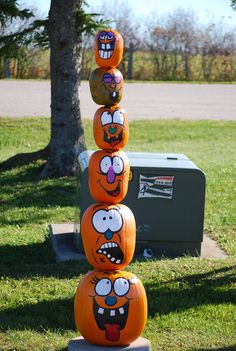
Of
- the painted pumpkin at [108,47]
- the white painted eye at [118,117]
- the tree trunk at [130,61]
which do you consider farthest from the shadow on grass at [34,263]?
the tree trunk at [130,61]

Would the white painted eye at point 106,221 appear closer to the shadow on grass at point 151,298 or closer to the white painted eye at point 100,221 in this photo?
the white painted eye at point 100,221

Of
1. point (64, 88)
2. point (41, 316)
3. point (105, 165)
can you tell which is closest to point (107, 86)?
point (105, 165)

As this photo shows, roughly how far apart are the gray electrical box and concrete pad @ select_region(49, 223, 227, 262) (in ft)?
0.46

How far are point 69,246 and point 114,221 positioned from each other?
126 inches

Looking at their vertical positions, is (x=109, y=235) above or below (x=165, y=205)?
above

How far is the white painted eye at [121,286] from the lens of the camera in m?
4.48

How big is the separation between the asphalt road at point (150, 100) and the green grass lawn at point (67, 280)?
22.3ft

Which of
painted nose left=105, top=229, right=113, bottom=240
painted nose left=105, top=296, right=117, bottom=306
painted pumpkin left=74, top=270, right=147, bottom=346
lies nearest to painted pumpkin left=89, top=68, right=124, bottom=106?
painted nose left=105, top=229, right=113, bottom=240

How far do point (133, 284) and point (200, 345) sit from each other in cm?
80

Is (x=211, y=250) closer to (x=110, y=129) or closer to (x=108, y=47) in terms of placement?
(x=110, y=129)

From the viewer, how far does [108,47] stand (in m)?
4.59

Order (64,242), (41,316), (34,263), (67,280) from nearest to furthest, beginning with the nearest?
1. (41,316)
2. (67,280)
3. (34,263)
4. (64,242)

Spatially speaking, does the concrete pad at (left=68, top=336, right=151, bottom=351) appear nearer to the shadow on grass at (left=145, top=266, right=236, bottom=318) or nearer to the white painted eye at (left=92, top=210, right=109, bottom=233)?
the white painted eye at (left=92, top=210, right=109, bottom=233)

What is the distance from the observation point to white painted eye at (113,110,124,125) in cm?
459
